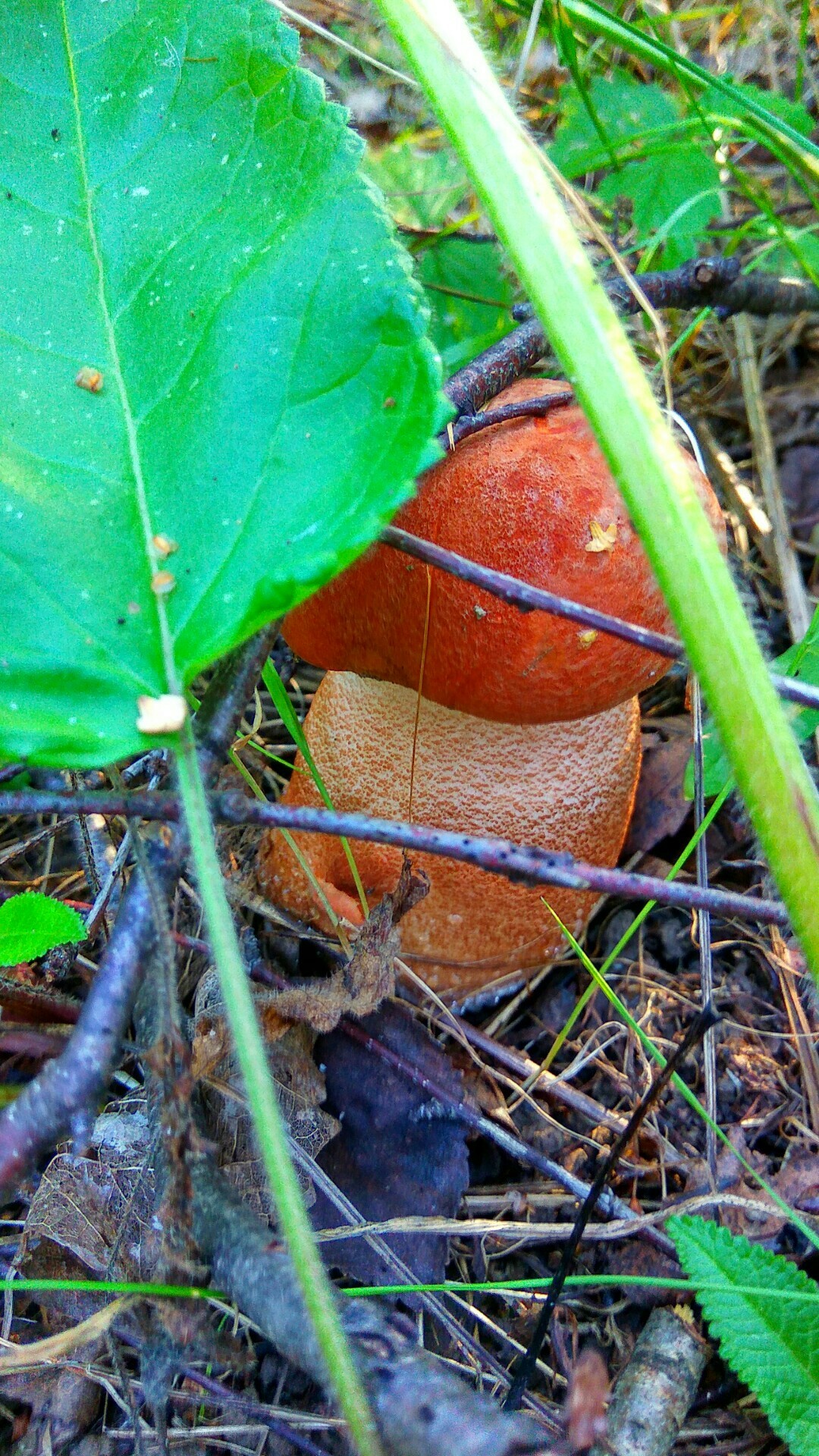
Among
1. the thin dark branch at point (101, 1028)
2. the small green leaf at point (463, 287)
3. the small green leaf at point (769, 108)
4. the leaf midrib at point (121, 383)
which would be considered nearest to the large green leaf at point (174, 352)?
the leaf midrib at point (121, 383)

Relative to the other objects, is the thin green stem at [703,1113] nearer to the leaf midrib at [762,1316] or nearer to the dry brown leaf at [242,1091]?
the leaf midrib at [762,1316]

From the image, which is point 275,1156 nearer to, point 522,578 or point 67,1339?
point 67,1339

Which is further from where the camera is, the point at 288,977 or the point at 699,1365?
the point at 288,977

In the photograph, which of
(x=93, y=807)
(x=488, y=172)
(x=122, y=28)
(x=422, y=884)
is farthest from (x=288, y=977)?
(x=122, y=28)

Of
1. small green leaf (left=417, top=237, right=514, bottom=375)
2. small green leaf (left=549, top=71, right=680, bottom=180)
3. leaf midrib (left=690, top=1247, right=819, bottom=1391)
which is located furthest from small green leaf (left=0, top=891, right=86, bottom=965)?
small green leaf (left=549, top=71, right=680, bottom=180)

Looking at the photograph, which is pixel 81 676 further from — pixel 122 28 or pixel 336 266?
pixel 122 28

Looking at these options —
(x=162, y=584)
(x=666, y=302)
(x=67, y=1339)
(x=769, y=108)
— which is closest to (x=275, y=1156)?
(x=67, y=1339)
